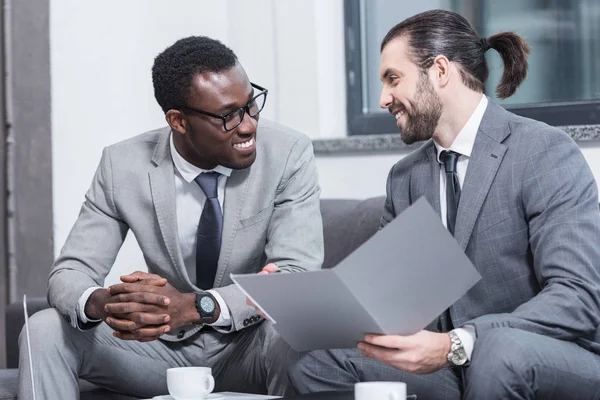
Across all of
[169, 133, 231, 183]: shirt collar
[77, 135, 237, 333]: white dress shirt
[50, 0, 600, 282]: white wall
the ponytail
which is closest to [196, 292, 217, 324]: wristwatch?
[77, 135, 237, 333]: white dress shirt

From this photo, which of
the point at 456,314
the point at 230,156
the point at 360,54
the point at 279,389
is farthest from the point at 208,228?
the point at 360,54

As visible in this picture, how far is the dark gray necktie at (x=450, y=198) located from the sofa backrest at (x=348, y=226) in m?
0.53

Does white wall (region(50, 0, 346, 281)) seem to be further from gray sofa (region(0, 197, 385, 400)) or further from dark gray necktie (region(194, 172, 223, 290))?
dark gray necktie (region(194, 172, 223, 290))

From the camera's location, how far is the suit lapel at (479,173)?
189 cm

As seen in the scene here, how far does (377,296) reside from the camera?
4.87 feet

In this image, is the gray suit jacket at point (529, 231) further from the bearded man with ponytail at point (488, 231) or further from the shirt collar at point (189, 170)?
the shirt collar at point (189, 170)

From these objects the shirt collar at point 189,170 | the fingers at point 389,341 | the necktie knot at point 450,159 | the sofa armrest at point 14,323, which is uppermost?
the necktie knot at point 450,159

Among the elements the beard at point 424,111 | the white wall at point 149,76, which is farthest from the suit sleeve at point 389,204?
the white wall at point 149,76

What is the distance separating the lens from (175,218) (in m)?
Result: 2.26

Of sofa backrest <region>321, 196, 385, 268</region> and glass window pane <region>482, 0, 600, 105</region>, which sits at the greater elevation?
glass window pane <region>482, 0, 600, 105</region>

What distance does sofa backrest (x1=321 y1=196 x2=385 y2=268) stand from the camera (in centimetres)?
253

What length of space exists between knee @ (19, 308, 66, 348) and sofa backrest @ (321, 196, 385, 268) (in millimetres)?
772

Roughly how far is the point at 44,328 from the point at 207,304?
14.3 inches

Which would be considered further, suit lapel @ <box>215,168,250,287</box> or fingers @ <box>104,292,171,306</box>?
suit lapel @ <box>215,168,250,287</box>
